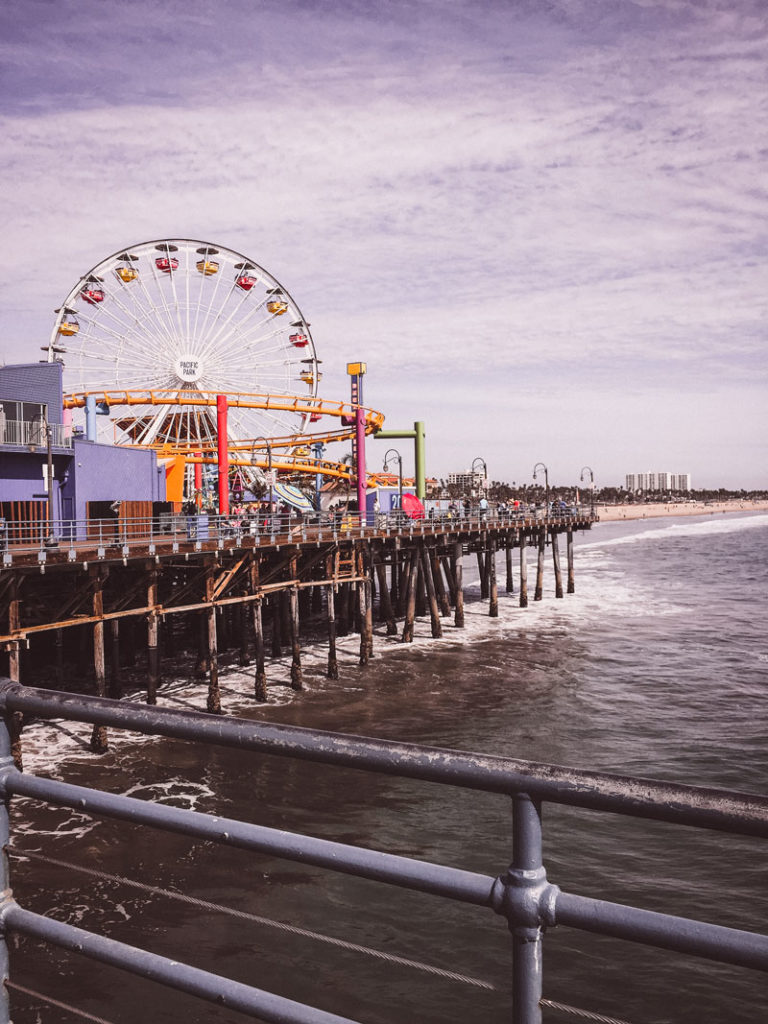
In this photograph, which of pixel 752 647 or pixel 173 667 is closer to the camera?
pixel 173 667

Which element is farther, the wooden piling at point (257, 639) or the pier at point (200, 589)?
the wooden piling at point (257, 639)

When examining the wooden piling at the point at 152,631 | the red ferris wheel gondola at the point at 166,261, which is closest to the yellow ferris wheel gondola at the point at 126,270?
the red ferris wheel gondola at the point at 166,261

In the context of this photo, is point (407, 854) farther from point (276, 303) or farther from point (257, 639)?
point (276, 303)

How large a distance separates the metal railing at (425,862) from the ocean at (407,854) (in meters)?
0.33

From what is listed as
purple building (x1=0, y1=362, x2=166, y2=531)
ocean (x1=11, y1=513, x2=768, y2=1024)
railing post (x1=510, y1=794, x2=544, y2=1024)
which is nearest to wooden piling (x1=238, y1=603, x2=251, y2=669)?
ocean (x1=11, y1=513, x2=768, y2=1024)

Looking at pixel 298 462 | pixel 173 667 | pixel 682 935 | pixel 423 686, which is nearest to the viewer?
pixel 682 935

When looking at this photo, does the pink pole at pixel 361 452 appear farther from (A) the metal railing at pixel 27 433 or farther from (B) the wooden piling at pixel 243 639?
(A) the metal railing at pixel 27 433

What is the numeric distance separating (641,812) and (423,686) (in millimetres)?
25165

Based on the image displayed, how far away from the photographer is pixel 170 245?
149ft

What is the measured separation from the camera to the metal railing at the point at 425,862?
1.53m

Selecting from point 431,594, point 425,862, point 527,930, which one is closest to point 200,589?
point 431,594

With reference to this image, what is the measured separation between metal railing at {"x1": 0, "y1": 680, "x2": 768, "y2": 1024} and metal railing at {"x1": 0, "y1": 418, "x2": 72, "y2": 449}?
27318mm

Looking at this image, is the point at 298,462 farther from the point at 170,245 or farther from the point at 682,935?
the point at 682,935

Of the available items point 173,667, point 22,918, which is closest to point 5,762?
point 22,918
